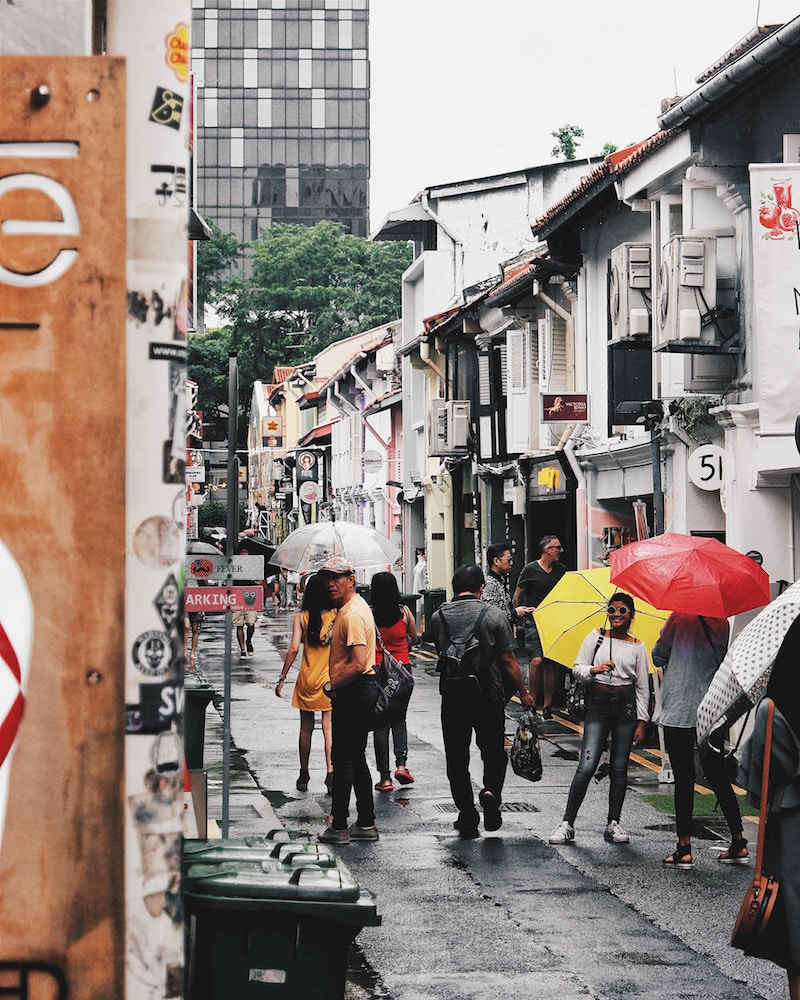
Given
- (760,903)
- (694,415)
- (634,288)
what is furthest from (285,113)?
(760,903)

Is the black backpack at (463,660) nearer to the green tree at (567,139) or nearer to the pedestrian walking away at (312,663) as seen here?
the pedestrian walking away at (312,663)

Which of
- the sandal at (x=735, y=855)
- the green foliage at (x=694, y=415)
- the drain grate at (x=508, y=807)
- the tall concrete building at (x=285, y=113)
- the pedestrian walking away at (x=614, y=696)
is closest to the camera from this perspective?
the sandal at (x=735, y=855)

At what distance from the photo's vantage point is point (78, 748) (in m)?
4.24

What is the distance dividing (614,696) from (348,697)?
1.82m

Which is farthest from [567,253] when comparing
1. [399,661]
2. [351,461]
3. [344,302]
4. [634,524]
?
[344,302]

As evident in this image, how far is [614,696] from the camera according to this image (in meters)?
10.3

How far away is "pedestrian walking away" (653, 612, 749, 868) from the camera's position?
9.72m

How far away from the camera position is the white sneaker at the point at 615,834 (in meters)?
10.6

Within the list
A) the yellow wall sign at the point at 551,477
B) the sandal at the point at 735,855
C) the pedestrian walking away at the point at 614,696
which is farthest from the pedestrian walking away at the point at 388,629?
the yellow wall sign at the point at 551,477

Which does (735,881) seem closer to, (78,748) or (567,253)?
(78,748)

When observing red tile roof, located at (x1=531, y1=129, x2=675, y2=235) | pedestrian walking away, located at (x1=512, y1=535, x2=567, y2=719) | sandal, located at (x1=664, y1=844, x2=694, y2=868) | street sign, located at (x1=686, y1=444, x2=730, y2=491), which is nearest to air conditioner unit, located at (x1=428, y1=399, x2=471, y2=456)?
red tile roof, located at (x1=531, y1=129, x2=675, y2=235)

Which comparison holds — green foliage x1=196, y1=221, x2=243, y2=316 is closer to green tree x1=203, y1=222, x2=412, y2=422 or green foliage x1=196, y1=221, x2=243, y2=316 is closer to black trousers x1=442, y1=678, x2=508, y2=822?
green tree x1=203, y1=222, x2=412, y2=422

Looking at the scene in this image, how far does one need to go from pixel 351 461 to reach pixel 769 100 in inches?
1663

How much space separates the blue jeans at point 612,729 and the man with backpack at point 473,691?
19.8 inches
